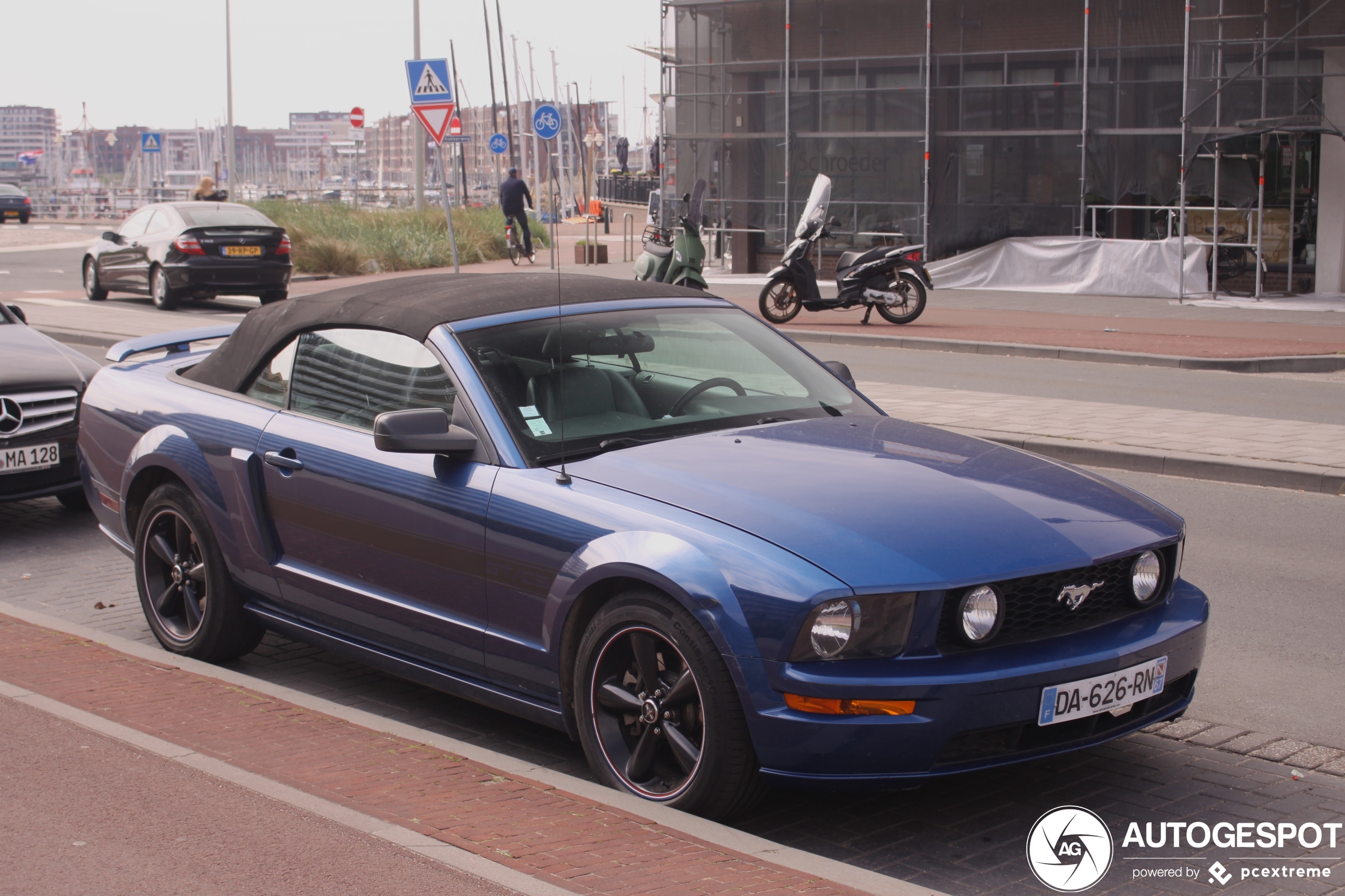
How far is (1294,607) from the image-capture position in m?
6.25

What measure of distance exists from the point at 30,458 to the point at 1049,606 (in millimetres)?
6233

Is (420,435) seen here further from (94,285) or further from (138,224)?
(94,285)

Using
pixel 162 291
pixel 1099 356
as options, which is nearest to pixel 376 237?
pixel 162 291

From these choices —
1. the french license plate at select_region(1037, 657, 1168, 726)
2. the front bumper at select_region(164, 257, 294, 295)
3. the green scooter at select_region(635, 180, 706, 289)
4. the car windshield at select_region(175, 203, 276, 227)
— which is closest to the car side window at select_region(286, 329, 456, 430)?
the french license plate at select_region(1037, 657, 1168, 726)

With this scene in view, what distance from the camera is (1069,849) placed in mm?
3795

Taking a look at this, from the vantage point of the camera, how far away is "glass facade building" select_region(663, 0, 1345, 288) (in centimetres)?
2222

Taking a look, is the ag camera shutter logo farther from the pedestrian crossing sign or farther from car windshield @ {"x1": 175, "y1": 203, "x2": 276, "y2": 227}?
car windshield @ {"x1": 175, "y1": 203, "x2": 276, "y2": 227}

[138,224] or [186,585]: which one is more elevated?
[138,224]

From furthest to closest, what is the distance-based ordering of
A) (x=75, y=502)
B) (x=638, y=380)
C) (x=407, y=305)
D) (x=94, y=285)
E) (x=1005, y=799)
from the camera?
1. (x=94, y=285)
2. (x=75, y=502)
3. (x=407, y=305)
4. (x=638, y=380)
5. (x=1005, y=799)

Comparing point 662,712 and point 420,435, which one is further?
point 420,435

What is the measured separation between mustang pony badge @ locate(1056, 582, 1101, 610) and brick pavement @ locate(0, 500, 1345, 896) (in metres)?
0.63

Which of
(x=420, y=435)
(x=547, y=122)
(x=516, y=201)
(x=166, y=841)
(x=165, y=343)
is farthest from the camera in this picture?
(x=516, y=201)

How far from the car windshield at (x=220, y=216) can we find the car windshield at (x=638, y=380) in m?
18.4

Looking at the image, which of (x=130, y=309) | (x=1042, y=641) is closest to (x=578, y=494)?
(x=1042, y=641)
